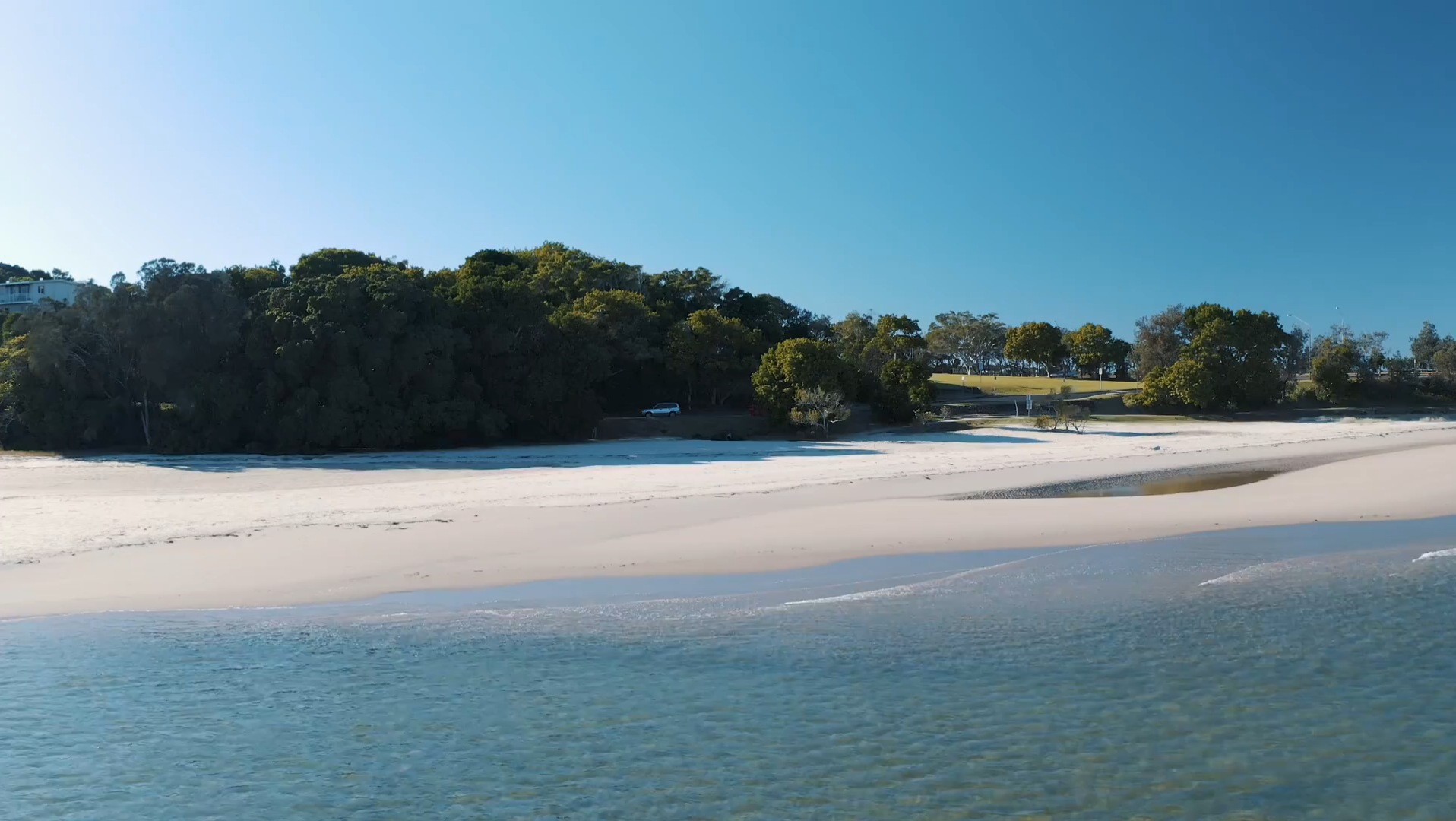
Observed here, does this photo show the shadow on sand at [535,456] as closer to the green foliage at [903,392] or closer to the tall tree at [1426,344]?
the green foliage at [903,392]

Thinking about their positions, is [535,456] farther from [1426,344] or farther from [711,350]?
[1426,344]

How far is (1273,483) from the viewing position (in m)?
25.3

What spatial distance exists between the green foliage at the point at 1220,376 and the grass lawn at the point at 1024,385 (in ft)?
34.2

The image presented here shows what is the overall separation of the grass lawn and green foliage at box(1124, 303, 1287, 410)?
34.2 feet

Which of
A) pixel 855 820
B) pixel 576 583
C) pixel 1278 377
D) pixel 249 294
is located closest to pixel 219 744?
pixel 855 820

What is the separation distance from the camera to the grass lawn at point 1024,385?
255ft

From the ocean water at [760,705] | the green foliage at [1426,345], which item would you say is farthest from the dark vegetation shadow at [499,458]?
the green foliage at [1426,345]

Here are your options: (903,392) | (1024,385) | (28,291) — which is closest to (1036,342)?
(1024,385)

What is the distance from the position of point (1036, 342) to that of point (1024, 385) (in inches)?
483

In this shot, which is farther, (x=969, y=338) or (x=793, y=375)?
(x=969, y=338)

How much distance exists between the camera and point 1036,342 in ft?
312

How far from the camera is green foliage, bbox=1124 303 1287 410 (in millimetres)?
61094

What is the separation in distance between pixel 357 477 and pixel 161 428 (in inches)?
651

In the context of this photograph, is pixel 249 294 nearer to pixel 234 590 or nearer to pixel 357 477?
pixel 357 477
